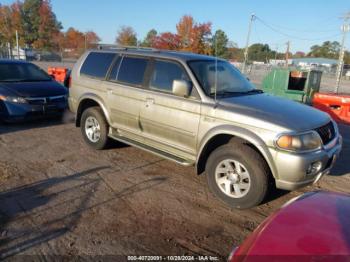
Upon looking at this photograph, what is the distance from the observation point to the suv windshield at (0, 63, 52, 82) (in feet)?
26.4

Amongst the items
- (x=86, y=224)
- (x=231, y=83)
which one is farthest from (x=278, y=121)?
(x=86, y=224)

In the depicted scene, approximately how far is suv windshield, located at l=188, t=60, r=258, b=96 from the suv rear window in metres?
1.84

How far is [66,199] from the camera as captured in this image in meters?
4.00

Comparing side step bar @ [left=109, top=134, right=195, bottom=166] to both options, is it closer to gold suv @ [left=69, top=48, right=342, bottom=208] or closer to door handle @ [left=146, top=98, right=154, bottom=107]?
gold suv @ [left=69, top=48, right=342, bottom=208]

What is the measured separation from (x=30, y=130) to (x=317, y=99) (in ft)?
27.6

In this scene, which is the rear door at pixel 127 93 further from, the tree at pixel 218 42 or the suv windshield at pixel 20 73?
the suv windshield at pixel 20 73

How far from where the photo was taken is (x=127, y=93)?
521 cm

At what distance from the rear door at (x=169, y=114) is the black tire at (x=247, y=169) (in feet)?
1.50

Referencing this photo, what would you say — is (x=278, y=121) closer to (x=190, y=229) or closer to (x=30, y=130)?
(x=190, y=229)

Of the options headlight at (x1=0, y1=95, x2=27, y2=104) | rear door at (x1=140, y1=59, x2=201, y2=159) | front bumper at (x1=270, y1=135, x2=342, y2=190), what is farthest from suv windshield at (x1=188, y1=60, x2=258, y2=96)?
headlight at (x1=0, y1=95, x2=27, y2=104)

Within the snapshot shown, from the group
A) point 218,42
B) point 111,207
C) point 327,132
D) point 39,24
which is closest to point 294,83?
point 218,42

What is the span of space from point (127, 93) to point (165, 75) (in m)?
0.77

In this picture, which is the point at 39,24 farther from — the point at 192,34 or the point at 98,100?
the point at 98,100

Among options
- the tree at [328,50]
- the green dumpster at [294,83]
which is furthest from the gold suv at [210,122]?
the tree at [328,50]
